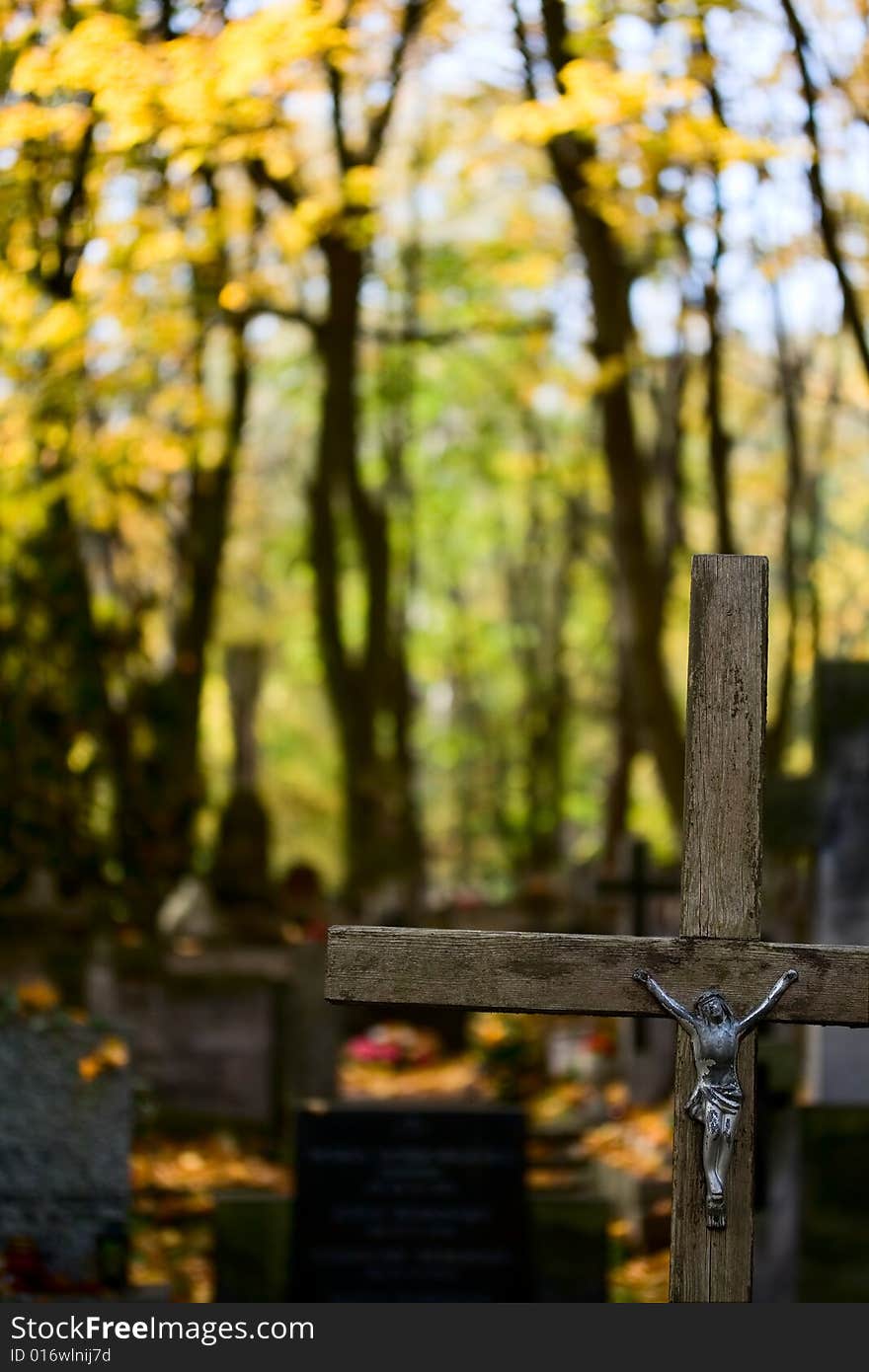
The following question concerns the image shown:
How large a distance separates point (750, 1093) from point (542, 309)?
54.7 ft

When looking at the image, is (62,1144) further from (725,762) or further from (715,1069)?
(725,762)

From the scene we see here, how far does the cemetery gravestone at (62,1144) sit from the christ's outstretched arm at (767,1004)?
13.6ft

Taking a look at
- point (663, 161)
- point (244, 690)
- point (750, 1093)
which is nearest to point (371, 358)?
point (244, 690)

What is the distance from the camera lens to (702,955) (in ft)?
12.5

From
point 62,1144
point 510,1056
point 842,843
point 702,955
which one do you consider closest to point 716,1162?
point 702,955

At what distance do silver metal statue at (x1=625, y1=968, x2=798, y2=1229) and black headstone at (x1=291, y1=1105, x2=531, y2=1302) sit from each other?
373cm

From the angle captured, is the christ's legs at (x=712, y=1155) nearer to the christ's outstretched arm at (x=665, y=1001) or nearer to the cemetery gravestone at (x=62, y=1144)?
the christ's outstretched arm at (x=665, y=1001)

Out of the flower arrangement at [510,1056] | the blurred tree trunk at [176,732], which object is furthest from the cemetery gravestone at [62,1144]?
the blurred tree trunk at [176,732]

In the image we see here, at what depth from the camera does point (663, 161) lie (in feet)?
31.4

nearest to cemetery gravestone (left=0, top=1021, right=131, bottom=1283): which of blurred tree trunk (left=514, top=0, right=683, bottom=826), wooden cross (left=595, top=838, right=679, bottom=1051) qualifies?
wooden cross (left=595, top=838, right=679, bottom=1051)

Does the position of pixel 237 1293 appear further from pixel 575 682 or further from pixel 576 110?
pixel 575 682

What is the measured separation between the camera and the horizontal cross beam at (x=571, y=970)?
3.78 metres

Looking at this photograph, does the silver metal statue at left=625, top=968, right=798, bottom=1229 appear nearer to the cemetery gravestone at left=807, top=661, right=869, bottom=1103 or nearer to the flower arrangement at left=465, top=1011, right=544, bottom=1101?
the cemetery gravestone at left=807, top=661, right=869, bottom=1103

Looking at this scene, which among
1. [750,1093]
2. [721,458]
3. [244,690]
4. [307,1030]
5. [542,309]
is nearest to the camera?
[750,1093]
